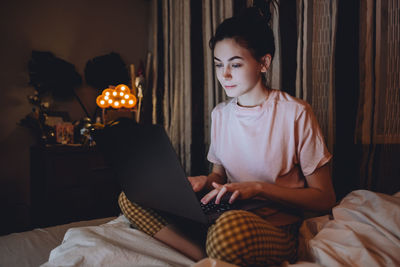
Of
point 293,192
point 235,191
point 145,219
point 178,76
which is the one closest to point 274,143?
point 293,192

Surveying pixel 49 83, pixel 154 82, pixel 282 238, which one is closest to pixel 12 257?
pixel 282 238

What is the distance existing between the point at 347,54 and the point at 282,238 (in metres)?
0.81

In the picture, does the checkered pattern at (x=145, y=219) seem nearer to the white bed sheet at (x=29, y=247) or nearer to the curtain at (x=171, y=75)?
the white bed sheet at (x=29, y=247)

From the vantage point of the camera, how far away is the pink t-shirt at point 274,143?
2.93 ft

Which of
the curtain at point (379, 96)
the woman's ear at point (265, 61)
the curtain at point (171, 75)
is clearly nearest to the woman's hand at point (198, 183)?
the woman's ear at point (265, 61)

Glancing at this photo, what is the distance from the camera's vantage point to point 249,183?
2.58 ft

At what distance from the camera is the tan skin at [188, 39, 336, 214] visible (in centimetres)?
77

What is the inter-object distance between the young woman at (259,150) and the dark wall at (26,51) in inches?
62.1

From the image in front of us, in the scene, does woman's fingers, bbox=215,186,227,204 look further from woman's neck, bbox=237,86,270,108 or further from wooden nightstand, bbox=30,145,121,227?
wooden nightstand, bbox=30,145,121,227

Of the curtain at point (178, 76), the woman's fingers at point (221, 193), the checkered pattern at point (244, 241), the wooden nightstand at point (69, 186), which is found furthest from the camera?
the curtain at point (178, 76)

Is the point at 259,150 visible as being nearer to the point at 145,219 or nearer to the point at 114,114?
the point at 145,219

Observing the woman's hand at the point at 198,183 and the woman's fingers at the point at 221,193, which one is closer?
the woman's fingers at the point at 221,193

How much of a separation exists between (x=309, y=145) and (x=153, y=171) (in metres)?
0.54

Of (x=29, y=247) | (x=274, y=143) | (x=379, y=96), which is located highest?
(x=379, y=96)
